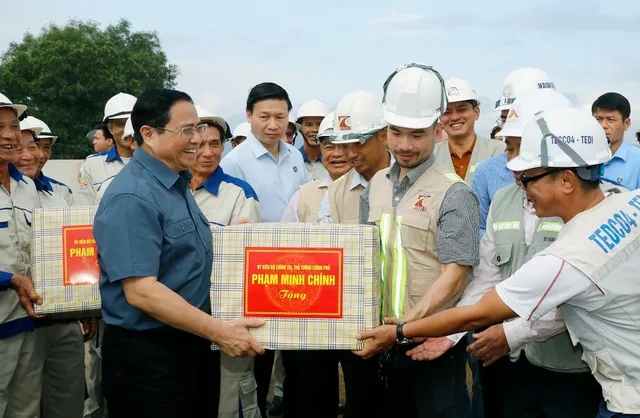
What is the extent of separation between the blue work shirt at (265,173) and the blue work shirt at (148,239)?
2142 mm

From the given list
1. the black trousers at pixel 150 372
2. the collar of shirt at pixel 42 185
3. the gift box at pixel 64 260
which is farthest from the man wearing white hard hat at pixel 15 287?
the black trousers at pixel 150 372

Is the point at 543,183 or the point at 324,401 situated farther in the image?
the point at 324,401

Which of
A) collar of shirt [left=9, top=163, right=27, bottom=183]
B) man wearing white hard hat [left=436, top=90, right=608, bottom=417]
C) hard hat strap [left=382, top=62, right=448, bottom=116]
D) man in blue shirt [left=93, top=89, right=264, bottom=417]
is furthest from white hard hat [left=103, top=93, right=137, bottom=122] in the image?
man wearing white hard hat [left=436, top=90, right=608, bottom=417]

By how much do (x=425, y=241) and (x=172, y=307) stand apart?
1317 mm

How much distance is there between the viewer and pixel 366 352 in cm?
338

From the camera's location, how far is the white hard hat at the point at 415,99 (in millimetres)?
3623

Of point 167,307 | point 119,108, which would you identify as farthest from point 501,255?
point 119,108

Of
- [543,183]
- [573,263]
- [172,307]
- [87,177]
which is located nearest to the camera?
[573,263]

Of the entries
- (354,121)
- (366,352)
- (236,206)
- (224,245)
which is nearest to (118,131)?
(236,206)

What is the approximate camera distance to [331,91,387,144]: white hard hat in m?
4.32

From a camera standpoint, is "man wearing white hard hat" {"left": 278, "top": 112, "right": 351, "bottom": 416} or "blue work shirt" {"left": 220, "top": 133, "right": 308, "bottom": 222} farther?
"blue work shirt" {"left": 220, "top": 133, "right": 308, "bottom": 222}

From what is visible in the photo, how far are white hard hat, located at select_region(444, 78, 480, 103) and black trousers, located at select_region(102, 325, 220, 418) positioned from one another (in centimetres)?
363

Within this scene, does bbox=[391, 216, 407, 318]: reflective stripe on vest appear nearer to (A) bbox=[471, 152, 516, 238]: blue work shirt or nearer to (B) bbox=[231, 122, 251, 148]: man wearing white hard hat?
(A) bbox=[471, 152, 516, 238]: blue work shirt

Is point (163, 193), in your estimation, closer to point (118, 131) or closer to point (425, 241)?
point (425, 241)
